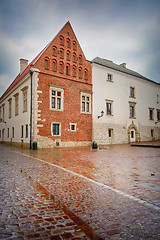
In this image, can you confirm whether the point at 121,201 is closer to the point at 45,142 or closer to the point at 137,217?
the point at 137,217

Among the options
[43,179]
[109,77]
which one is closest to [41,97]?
[109,77]

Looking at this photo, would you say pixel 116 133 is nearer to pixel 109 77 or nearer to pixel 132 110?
pixel 132 110

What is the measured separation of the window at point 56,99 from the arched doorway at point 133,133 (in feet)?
42.9

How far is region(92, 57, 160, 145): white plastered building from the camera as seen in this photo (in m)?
25.3

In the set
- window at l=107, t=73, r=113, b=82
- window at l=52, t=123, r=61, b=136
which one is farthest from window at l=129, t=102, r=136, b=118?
window at l=52, t=123, r=61, b=136

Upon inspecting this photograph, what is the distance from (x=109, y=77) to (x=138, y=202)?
82.9 feet

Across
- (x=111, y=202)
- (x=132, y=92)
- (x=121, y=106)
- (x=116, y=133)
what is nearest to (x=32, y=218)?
(x=111, y=202)

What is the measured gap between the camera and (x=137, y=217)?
2930 millimetres

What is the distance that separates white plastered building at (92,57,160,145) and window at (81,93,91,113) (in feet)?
2.96

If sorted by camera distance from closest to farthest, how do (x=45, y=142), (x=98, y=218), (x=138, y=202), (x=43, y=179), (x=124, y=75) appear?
(x=98, y=218)
(x=138, y=202)
(x=43, y=179)
(x=45, y=142)
(x=124, y=75)

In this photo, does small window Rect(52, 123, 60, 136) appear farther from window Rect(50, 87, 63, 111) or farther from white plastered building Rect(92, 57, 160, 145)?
white plastered building Rect(92, 57, 160, 145)

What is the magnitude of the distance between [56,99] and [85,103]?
14.3ft

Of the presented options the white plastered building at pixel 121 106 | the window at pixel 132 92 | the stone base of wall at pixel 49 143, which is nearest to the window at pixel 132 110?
the white plastered building at pixel 121 106

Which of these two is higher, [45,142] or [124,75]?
[124,75]
